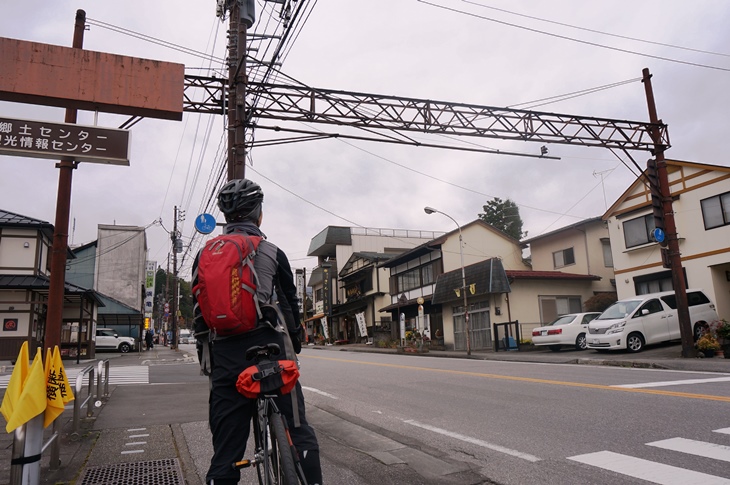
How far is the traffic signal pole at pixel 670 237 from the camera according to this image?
15.8m

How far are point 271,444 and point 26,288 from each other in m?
24.0

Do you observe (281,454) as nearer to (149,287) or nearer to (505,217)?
(149,287)

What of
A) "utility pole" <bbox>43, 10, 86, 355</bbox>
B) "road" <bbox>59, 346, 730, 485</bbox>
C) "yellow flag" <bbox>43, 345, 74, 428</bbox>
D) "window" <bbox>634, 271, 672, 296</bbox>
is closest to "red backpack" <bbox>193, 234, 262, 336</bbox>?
"yellow flag" <bbox>43, 345, 74, 428</bbox>

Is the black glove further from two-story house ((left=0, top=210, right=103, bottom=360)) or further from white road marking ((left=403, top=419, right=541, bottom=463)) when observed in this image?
two-story house ((left=0, top=210, right=103, bottom=360))

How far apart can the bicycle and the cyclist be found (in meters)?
0.07

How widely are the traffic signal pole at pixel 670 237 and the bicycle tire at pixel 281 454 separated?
1635 cm

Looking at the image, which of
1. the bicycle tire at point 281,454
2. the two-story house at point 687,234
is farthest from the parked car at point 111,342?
the bicycle tire at point 281,454

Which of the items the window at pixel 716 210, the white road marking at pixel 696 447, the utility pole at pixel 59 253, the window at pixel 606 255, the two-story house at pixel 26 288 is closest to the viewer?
the white road marking at pixel 696 447

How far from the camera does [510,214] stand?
66.9m

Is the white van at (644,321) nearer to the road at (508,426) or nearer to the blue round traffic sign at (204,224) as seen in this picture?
the road at (508,426)

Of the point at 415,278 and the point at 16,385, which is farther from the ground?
the point at 415,278

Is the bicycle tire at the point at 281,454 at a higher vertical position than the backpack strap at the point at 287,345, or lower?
lower

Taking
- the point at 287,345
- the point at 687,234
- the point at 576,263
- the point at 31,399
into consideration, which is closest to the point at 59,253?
the point at 31,399

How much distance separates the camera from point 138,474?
4.59m
